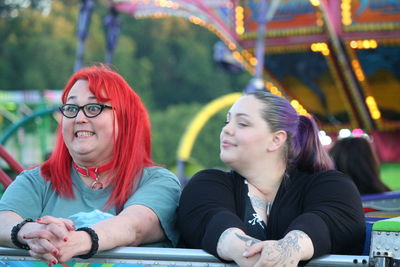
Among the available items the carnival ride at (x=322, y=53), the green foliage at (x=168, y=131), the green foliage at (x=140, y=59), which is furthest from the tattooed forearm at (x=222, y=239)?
the green foliage at (x=168, y=131)

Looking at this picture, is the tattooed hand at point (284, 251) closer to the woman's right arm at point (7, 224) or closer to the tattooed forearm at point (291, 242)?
the tattooed forearm at point (291, 242)

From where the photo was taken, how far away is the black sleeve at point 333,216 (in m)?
2.14

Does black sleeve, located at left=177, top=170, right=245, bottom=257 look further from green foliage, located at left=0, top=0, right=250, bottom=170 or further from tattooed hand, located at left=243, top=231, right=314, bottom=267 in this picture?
green foliage, located at left=0, top=0, right=250, bottom=170

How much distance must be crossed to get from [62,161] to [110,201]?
0.23 m

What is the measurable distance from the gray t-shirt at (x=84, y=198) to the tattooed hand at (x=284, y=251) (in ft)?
1.53

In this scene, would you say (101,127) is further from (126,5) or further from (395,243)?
(126,5)

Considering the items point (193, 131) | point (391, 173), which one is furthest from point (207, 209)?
point (193, 131)

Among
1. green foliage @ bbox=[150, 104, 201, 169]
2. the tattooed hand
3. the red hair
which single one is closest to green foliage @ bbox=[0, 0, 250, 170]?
green foliage @ bbox=[150, 104, 201, 169]

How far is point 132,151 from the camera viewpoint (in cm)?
257

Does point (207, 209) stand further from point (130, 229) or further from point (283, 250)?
point (283, 250)

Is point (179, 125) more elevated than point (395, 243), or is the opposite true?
point (179, 125)

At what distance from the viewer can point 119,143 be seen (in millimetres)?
2566

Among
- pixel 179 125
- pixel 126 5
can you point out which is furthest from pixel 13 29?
pixel 126 5

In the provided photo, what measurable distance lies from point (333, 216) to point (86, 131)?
2.51ft
